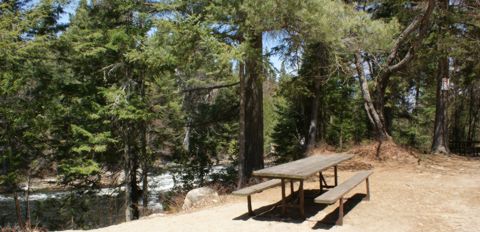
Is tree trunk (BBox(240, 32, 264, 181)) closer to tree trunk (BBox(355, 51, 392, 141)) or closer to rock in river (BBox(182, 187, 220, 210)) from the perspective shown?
rock in river (BBox(182, 187, 220, 210))

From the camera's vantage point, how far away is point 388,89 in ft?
61.5

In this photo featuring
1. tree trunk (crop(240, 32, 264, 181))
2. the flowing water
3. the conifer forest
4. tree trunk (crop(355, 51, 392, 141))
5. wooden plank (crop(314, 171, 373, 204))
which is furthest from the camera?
the flowing water

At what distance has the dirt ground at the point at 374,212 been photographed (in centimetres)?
664

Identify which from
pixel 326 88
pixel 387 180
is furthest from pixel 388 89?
pixel 387 180

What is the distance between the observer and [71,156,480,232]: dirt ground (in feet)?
21.8

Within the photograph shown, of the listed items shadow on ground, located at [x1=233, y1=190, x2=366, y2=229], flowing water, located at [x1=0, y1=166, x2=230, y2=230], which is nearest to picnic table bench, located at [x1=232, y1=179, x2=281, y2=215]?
shadow on ground, located at [x1=233, y1=190, x2=366, y2=229]

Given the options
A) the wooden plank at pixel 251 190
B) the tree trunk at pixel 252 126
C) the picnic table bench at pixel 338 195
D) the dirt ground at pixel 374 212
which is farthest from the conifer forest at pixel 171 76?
the picnic table bench at pixel 338 195

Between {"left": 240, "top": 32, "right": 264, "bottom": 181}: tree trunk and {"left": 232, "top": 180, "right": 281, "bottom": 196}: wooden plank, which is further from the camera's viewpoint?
{"left": 240, "top": 32, "right": 264, "bottom": 181}: tree trunk

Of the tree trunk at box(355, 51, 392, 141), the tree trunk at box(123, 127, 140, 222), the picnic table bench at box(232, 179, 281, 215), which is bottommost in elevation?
the tree trunk at box(123, 127, 140, 222)

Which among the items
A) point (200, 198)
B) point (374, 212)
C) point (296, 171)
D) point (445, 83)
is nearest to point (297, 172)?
point (296, 171)

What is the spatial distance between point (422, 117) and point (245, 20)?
2384 centimetres

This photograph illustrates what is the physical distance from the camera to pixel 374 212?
24.2ft

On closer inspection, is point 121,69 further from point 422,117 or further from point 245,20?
point 422,117

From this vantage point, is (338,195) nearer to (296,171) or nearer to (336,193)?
(336,193)
